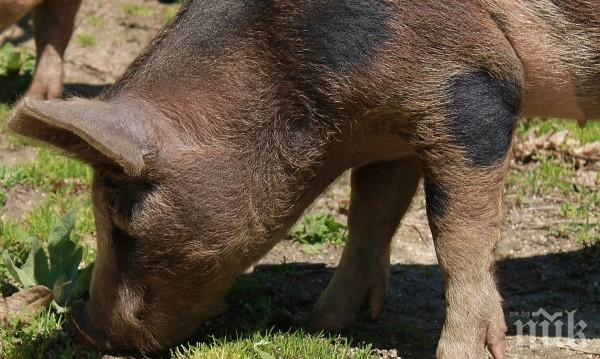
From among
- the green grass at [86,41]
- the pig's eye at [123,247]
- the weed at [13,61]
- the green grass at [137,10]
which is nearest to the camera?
the pig's eye at [123,247]

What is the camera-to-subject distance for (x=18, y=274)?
505cm

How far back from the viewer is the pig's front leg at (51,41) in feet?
26.9

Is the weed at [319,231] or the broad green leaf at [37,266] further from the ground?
the weed at [319,231]

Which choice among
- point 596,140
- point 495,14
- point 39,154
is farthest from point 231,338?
point 596,140

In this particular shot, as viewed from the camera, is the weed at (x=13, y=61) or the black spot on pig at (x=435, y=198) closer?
the black spot on pig at (x=435, y=198)

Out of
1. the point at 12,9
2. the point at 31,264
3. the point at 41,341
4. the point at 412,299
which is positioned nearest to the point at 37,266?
the point at 31,264

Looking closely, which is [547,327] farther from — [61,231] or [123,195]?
[61,231]

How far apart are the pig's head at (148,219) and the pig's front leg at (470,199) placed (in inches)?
33.8

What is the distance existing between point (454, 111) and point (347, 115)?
456mm

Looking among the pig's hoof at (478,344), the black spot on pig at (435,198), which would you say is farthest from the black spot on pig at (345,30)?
the pig's hoof at (478,344)

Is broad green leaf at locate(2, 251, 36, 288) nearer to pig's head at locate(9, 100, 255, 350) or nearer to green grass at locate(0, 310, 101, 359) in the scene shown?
green grass at locate(0, 310, 101, 359)

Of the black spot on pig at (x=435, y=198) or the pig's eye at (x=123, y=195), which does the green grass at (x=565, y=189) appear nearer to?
the black spot on pig at (x=435, y=198)

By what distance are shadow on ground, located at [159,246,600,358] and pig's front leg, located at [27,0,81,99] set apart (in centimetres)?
336

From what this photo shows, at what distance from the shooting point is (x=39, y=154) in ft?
23.3
